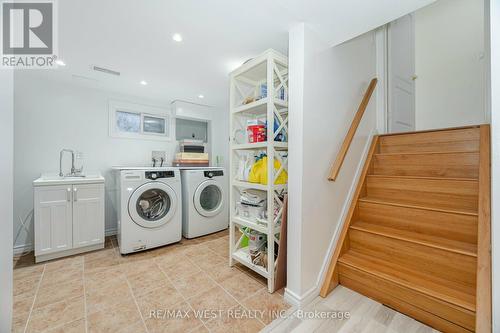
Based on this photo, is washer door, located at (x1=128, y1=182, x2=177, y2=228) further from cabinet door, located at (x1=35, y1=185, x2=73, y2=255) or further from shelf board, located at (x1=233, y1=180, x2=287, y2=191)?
shelf board, located at (x1=233, y1=180, x2=287, y2=191)

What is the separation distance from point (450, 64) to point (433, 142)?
179cm

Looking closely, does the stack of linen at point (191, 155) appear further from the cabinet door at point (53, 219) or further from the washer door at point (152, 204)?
the cabinet door at point (53, 219)

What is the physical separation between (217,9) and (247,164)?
48.6 inches

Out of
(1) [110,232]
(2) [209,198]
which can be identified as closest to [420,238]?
(2) [209,198]

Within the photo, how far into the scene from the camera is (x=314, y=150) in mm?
1581

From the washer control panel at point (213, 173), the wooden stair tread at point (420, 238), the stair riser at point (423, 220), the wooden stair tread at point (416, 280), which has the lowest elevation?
the wooden stair tread at point (416, 280)

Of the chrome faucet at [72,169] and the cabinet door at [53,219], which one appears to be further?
the chrome faucet at [72,169]

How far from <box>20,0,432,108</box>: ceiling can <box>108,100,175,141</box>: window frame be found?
1.71 ft

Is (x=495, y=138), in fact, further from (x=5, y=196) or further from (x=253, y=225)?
(x=5, y=196)

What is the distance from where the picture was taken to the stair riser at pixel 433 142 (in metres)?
1.85

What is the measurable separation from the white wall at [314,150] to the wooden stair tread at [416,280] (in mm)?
253

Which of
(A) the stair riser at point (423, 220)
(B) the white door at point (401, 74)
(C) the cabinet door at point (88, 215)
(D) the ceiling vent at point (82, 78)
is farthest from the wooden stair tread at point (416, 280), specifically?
(D) the ceiling vent at point (82, 78)

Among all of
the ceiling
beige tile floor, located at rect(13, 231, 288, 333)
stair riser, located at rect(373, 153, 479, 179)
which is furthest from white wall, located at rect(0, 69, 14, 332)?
stair riser, located at rect(373, 153, 479, 179)

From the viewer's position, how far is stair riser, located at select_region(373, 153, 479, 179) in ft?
5.72
